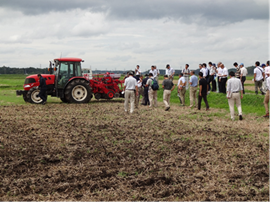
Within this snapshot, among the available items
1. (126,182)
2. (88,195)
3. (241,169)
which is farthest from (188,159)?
(88,195)

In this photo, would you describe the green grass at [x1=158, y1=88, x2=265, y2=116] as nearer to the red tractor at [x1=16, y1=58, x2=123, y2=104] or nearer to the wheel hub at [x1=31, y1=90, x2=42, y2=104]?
the red tractor at [x1=16, y1=58, x2=123, y2=104]

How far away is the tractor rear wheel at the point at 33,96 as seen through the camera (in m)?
20.1

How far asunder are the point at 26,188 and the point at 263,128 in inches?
334

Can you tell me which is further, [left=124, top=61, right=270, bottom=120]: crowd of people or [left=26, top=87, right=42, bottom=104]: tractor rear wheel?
[left=26, top=87, right=42, bottom=104]: tractor rear wheel

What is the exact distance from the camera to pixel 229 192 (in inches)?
235

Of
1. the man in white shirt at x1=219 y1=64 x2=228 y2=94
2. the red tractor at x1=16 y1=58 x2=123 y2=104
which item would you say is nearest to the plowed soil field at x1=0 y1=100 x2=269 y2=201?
the red tractor at x1=16 y1=58 x2=123 y2=104

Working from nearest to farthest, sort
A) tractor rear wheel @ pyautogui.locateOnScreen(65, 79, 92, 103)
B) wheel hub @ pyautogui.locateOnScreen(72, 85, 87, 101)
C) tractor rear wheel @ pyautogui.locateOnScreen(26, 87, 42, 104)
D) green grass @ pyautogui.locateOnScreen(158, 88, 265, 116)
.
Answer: green grass @ pyautogui.locateOnScreen(158, 88, 265, 116)
tractor rear wheel @ pyautogui.locateOnScreen(65, 79, 92, 103)
tractor rear wheel @ pyautogui.locateOnScreen(26, 87, 42, 104)
wheel hub @ pyautogui.locateOnScreen(72, 85, 87, 101)

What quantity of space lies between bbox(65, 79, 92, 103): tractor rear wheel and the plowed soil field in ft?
21.1

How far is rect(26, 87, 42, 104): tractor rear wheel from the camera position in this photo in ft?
66.0

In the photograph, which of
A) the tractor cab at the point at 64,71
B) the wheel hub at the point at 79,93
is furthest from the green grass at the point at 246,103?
the tractor cab at the point at 64,71

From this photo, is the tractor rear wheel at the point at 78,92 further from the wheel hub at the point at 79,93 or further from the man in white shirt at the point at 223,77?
the man in white shirt at the point at 223,77

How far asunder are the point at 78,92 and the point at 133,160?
42.2 ft

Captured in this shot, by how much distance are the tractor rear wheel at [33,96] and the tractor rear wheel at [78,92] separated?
1.70m

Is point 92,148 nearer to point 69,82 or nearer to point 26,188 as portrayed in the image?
point 26,188
